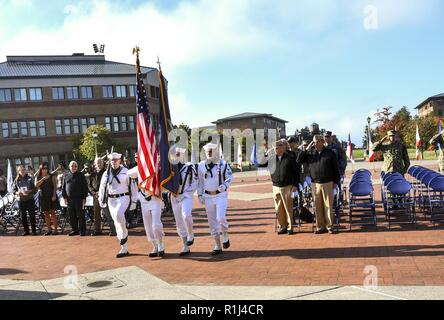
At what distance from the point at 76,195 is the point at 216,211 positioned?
5.39 metres

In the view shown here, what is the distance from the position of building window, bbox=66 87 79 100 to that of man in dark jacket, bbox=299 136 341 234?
52.0m

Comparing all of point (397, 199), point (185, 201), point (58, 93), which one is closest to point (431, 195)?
point (397, 199)

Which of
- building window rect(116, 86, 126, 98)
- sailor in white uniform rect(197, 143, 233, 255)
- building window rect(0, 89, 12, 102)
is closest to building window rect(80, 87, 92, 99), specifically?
building window rect(116, 86, 126, 98)

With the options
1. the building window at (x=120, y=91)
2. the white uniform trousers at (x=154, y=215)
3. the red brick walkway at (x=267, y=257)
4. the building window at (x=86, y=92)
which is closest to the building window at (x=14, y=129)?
the building window at (x=86, y=92)

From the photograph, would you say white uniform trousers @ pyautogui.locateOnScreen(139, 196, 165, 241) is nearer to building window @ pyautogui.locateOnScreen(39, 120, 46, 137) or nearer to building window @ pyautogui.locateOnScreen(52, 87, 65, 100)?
building window @ pyautogui.locateOnScreen(39, 120, 46, 137)

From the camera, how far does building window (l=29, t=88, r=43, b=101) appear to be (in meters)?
54.7

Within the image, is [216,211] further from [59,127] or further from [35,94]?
[35,94]

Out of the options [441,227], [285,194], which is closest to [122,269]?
[285,194]

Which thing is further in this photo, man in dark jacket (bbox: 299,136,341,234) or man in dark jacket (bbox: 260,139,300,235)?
man in dark jacket (bbox: 260,139,300,235)

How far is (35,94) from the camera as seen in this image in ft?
180

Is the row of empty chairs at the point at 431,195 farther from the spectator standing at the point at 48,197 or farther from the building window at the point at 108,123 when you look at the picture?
the building window at the point at 108,123

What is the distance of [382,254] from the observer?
7.27 metres
